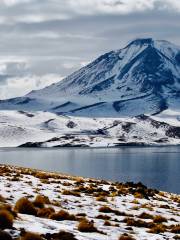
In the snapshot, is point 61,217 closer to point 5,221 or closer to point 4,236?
point 5,221

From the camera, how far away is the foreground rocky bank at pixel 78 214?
1850 cm

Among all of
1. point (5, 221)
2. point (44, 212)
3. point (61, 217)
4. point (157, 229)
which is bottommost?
point (157, 229)

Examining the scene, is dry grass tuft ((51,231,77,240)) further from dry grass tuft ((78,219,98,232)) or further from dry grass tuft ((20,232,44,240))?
dry grass tuft ((78,219,98,232))

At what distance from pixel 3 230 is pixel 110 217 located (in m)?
10.2

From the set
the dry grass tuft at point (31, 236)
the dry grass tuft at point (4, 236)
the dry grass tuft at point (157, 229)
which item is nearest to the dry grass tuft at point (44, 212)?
the dry grass tuft at point (157, 229)

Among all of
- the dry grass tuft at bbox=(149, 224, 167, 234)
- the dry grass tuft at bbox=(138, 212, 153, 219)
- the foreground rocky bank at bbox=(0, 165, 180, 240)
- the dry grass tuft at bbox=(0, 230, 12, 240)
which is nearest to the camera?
the dry grass tuft at bbox=(0, 230, 12, 240)

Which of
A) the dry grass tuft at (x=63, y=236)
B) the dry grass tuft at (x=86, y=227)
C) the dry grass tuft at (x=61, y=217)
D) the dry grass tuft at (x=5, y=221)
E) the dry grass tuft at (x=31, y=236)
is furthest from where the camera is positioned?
the dry grass tuft at (x=61, y=217)

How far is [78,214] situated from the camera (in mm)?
25469

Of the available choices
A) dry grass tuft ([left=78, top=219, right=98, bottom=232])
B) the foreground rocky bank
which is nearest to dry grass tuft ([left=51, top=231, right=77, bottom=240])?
the foreground rocky bank

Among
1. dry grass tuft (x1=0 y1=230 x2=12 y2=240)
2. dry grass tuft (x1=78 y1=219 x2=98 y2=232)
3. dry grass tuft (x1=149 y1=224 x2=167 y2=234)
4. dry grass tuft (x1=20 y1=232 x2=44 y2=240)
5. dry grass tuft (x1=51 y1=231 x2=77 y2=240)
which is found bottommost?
dry grass tuft (x1=149 y1=224 x2=167 y2=234)

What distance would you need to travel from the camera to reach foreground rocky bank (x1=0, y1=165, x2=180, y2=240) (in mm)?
18500

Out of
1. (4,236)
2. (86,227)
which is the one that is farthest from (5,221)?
(86,227)

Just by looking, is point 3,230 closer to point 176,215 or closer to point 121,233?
point 121,233

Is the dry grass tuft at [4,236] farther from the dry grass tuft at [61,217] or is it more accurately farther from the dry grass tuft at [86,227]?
the dry grass tuft at [61,217]
